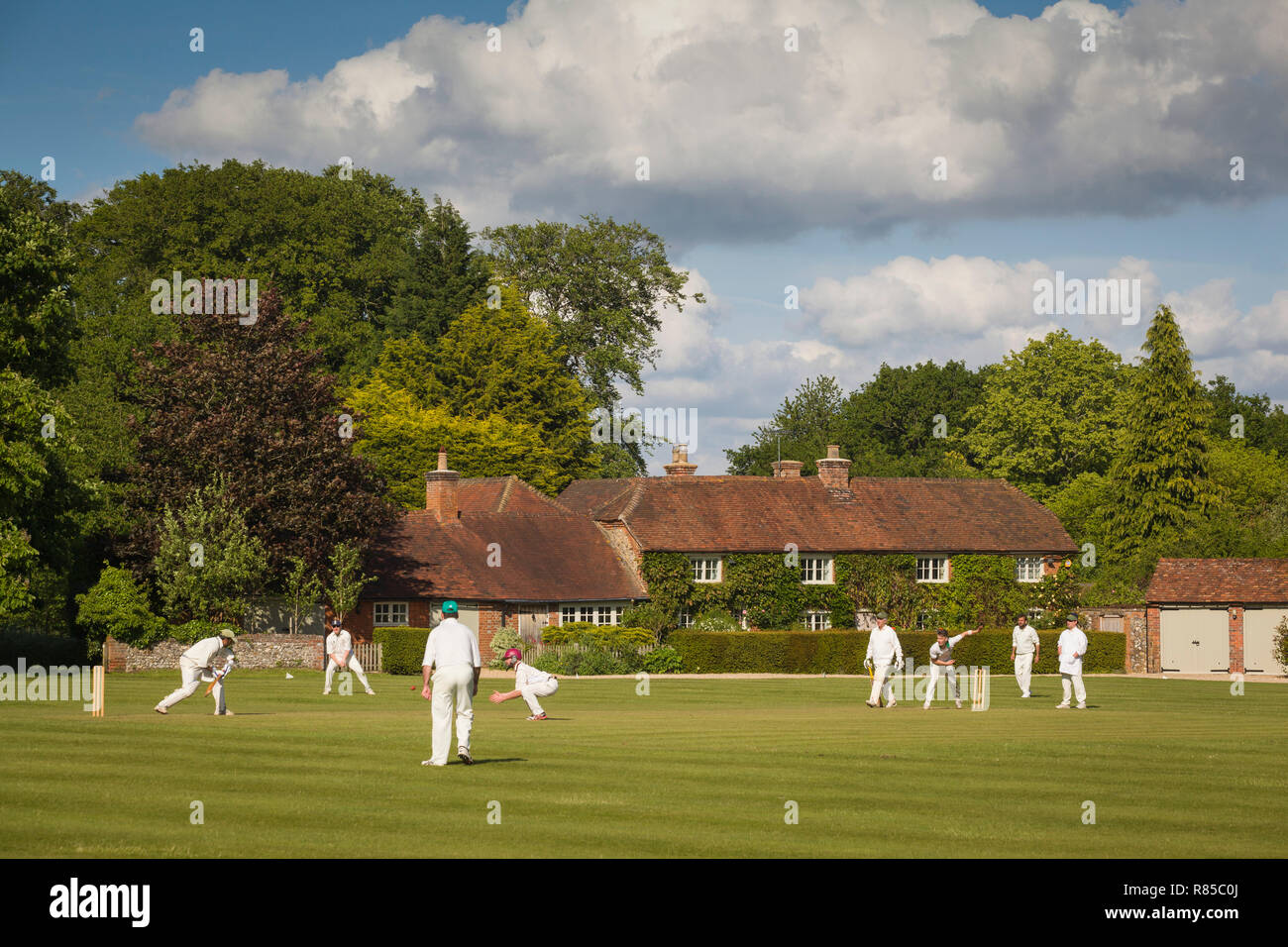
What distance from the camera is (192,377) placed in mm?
48406

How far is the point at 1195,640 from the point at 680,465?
2350 cm

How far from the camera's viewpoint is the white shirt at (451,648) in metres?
17.5

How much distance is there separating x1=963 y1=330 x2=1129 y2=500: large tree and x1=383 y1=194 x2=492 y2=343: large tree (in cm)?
3272

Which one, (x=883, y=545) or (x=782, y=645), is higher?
(x=883, y=545)

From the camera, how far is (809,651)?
55.1 meters

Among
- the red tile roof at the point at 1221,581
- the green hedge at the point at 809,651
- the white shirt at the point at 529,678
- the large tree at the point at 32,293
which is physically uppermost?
the large tree at the point at 32,293

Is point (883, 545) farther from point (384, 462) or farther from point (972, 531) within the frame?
point (384, 462)

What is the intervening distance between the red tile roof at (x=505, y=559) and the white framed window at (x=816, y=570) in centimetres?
710

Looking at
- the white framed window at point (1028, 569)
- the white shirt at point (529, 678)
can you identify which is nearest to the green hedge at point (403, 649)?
the white shirt at point (529, 678)

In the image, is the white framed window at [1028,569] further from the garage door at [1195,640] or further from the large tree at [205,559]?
the large tree at [205,559]

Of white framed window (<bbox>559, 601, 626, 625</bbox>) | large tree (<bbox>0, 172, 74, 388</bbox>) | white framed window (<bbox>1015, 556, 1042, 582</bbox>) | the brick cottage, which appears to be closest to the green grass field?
large tree (<bbox>0, 172, 74, 388</bbox>)

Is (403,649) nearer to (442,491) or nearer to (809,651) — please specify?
(442,491)
